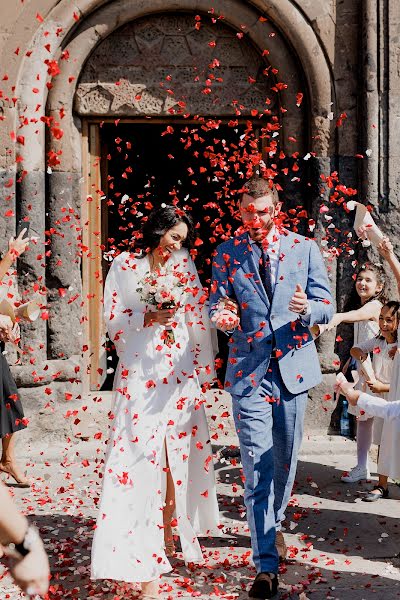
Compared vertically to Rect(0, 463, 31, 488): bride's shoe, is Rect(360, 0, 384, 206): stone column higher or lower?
higher

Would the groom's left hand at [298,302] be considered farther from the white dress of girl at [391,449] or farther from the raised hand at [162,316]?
the white dress of girl at [391,449]

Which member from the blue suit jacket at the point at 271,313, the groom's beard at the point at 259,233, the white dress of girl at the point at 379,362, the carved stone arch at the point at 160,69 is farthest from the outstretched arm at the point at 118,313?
the carved stone arch at the point at 160,69

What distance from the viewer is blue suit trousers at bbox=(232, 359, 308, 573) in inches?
189

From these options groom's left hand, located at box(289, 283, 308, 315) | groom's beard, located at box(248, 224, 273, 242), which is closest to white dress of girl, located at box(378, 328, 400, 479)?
groom's left hand, located at box(289, 283, 308, 315)

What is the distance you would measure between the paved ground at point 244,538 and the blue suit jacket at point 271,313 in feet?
3.27

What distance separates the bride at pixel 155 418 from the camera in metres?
4.86

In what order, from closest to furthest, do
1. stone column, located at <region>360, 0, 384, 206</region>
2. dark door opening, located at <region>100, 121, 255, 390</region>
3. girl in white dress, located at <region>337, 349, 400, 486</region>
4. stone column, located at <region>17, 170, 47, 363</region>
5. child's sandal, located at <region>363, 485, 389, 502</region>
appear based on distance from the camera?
girl in white dress, located at <region>337, 349, 400, 486</region> < child's sandal, located at <region>363, 485, 389, 502</region> < stone column, located at <region>17, 170, 47, 363</region> < stone column, located at <region>360, 0, 384, 206</region> < dark door opening, located at <region>100, 121, 255, 390</region>

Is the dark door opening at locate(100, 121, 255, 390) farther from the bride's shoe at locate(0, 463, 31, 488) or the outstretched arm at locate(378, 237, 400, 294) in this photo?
the outstretched arm at locate(378, 237, 400, 294)

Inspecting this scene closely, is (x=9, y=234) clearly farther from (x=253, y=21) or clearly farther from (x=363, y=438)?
(x=363, y=438)

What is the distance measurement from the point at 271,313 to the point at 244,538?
61.4 inches

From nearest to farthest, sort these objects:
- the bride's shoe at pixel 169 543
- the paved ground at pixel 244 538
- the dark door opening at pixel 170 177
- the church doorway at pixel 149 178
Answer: the paved ground at pixel 244 538 < the bride's shoe at pixel 169 543 < the church doorway at pixel 149 178 < the dark door opening at pixel 170 177

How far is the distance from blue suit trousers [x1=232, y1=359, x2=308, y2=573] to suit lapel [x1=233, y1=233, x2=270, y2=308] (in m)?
0.37

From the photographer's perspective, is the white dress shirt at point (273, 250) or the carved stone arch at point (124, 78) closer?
the white dress shirt at point (273, 250)

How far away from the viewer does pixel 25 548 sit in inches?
98.7
